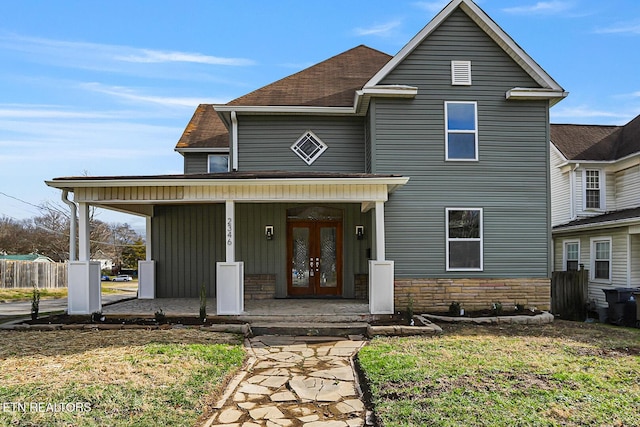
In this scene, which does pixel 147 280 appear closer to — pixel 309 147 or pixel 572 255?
pixel 309 147

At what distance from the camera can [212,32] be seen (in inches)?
481

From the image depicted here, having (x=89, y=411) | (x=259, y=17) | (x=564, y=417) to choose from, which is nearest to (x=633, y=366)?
(x=564, y=417)

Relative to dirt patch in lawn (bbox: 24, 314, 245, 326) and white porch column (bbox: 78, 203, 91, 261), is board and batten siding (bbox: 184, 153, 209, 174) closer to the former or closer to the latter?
white porch column (bbox: 78, 203, 91, 261)

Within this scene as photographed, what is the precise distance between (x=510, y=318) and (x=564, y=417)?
584 centimetres

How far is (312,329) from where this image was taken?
8805 mm

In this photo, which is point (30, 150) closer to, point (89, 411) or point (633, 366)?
point (89, 411)

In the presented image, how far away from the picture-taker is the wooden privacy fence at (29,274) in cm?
2425

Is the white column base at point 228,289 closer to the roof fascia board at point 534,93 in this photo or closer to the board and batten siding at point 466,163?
the board and batten siding at point 466,163

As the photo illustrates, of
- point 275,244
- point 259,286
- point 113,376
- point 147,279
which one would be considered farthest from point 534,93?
point 147,279

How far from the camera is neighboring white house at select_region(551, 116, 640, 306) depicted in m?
14.3

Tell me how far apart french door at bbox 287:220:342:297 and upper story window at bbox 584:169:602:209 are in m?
9.90

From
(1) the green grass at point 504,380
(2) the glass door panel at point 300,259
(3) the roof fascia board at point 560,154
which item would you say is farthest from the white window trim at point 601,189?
(2) the glass door panel at point 300,259

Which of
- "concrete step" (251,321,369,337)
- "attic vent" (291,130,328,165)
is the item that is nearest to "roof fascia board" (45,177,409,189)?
"concrete step" (251,321,369,337)

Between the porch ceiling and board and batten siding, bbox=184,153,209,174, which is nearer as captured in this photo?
the porch ceiling
